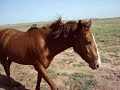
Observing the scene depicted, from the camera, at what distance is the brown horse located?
4.78 m

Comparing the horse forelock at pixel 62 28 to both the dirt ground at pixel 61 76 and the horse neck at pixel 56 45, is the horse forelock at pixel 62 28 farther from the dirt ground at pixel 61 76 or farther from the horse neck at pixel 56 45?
the dirt ground at pixel 61 76

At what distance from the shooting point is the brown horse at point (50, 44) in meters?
4.78

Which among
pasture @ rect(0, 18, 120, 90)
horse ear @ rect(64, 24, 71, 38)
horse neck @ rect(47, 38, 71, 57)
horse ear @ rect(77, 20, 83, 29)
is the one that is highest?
horse ear @ rect(77, 20, 83, 29)

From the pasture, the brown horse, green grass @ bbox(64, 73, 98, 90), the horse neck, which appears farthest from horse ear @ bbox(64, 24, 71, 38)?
green grass @ bbox(64, 73, 98, 90)

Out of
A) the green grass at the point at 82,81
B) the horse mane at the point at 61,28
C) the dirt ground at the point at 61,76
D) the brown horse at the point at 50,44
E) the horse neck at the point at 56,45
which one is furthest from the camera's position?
the dirt ground at the point at 61,76

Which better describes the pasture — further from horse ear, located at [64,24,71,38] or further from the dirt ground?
horse ear, located at [64,24,71,38]

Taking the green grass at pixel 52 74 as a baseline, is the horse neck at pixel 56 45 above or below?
above

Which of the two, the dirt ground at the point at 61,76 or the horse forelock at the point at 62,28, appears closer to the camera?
the horse forelock at the point at 62,28

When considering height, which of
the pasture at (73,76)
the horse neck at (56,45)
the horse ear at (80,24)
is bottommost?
the pasture at (73,76)

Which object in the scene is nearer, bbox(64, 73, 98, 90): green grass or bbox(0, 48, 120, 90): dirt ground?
bbox(64, 73, 98, 90): green grass

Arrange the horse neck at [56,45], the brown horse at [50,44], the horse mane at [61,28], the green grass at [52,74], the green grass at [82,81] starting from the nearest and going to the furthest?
the brown horse at [50,44], the horse mane at [61,28], the horse neck at [56,45], the green grass at [82,81], the green grass at [52,74]

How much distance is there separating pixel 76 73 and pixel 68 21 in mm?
2818

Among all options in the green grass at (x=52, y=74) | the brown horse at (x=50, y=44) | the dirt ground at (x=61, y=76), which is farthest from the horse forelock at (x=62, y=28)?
the green grass at (x=52, y=74)

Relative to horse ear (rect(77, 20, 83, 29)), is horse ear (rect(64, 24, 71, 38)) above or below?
below
